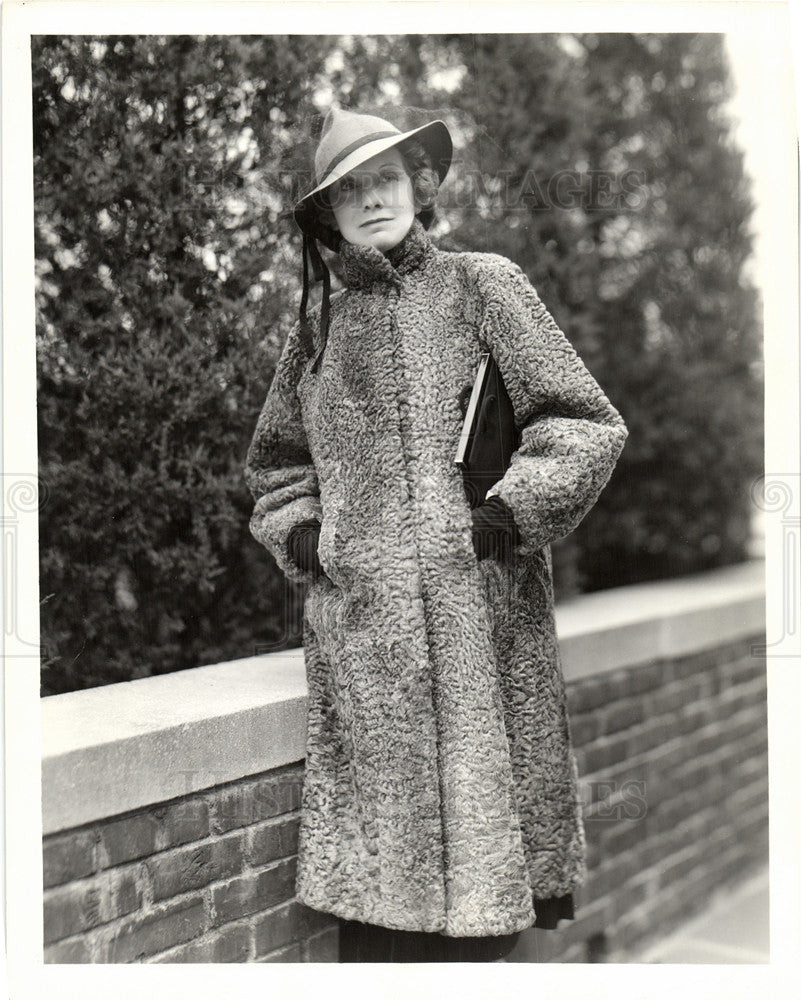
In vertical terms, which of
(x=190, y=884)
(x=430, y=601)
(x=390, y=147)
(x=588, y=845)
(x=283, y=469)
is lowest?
(x=588, y=845)

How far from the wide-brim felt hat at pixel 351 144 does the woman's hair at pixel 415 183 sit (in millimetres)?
14

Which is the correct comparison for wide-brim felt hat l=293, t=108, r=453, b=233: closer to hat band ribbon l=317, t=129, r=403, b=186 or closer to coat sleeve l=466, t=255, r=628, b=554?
hat band ribbon l=317, t=129, r=403, b=186

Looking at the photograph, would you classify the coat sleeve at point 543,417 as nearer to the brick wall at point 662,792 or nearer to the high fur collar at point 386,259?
the high fur collar at point 386,259

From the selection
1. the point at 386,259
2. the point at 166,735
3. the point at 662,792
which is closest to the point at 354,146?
the point at 386,259

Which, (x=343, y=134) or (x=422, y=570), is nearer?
(x=422, y=570)

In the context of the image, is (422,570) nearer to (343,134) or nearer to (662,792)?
(343,134)

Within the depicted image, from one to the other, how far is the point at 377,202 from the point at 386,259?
0.42ft

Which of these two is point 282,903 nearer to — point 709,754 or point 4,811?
point 4,811

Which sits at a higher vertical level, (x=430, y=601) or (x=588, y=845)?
(x=430, y=601)

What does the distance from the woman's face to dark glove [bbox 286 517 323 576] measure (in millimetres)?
640

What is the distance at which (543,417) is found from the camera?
220cm

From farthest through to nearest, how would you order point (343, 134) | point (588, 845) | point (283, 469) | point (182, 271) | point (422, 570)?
point (588, 845), point (182, 271), point (283, 469), point (343, 134), point (422, 570)

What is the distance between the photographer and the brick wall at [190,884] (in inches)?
81.4

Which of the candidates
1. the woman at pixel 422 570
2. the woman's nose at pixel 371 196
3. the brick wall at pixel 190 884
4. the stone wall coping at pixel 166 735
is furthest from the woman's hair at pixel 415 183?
the brick wall at pixel 190 884
